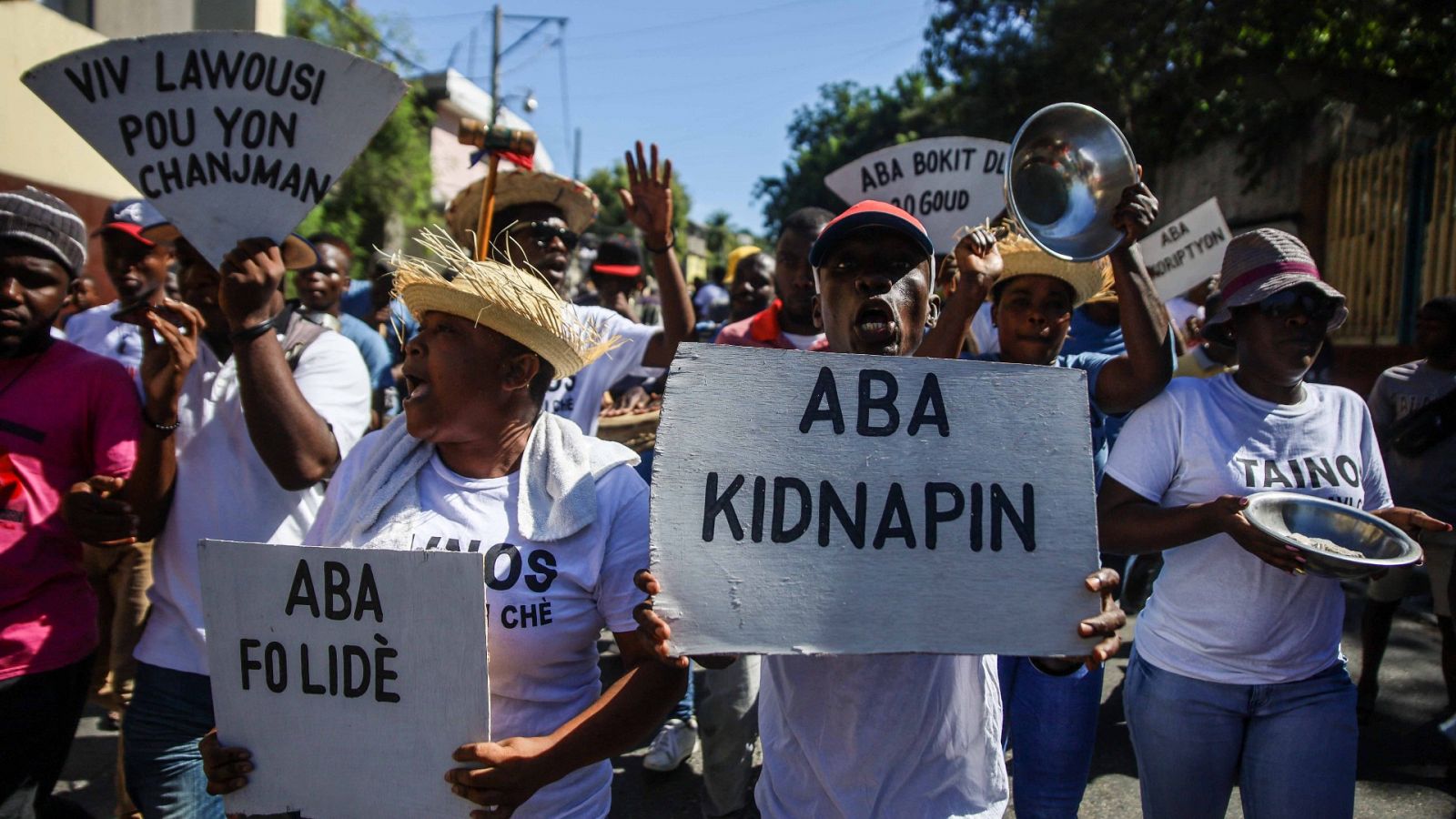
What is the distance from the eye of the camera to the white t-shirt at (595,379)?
3.96m

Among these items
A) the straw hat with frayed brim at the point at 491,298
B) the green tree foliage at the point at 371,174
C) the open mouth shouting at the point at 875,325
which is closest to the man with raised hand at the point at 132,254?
the straw hat with frayed brim at the point at 491,298

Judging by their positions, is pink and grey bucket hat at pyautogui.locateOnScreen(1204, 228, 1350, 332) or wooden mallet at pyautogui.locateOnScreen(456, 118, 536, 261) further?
wooden mallet at pyautogui.locateOnScreen(456, 118, 536, 261)

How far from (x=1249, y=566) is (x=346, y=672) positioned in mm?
2259

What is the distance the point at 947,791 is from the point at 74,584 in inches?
95.4

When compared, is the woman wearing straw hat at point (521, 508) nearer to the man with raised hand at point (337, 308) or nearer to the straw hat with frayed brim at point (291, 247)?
the straw hat with frayed brim at point (291, 247)

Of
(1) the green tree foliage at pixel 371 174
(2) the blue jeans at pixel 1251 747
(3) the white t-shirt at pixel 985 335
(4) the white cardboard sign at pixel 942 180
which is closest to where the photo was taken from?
(2) the blue jeans at pixel 1251 747

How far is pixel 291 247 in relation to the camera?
3.15m

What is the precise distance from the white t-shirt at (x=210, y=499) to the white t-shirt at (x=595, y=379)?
1218mm

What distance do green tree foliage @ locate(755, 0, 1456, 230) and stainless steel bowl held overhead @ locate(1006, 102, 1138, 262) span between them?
886 cm

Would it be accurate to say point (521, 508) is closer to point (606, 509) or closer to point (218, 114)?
point (606, 509)

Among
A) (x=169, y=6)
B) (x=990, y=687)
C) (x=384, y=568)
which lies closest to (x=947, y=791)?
(x=990, y=687)

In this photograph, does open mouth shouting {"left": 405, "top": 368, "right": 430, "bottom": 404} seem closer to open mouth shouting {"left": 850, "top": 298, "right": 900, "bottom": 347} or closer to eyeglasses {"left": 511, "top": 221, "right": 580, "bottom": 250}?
open mouth shouting {"left": 850, "top": 298, "right": 900, "bottom": 347}

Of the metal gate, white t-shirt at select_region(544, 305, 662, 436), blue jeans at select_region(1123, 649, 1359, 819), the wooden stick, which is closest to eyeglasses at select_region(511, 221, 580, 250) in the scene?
white t-shirt at select_region(544, 305, 662, 436)

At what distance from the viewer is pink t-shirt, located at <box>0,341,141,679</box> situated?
2.61 meters
